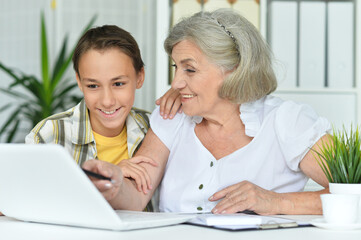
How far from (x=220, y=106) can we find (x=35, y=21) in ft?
8.89

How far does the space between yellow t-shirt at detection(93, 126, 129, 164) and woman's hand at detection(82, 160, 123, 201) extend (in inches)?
20.5

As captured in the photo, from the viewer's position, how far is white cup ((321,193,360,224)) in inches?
45.1

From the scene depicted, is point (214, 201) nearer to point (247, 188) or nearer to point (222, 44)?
point (247, 188)

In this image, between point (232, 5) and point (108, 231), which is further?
point (232, 5)

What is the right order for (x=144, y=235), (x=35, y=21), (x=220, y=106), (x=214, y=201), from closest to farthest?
Result: (x=144, y=235) → (x=214, y=201) → (x=220, y=106) → (x=35, y=21)

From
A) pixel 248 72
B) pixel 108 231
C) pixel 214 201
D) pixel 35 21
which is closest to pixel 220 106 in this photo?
pixel 248 72

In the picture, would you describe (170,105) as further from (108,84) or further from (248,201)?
(248,201)

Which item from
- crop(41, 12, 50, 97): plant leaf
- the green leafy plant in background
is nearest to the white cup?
the green leafy plant in background

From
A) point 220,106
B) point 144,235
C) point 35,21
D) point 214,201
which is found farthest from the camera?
point 35,21

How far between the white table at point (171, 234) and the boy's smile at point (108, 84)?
75 cm

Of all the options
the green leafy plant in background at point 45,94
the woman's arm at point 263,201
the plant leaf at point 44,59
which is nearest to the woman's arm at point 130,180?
the woman's arm at point 263,201

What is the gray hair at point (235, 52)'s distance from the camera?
5.60 ft

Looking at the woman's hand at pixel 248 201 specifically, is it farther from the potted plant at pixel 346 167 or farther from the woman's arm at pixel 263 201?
the potted plant at pixel 346 167

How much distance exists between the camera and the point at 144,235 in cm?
104
